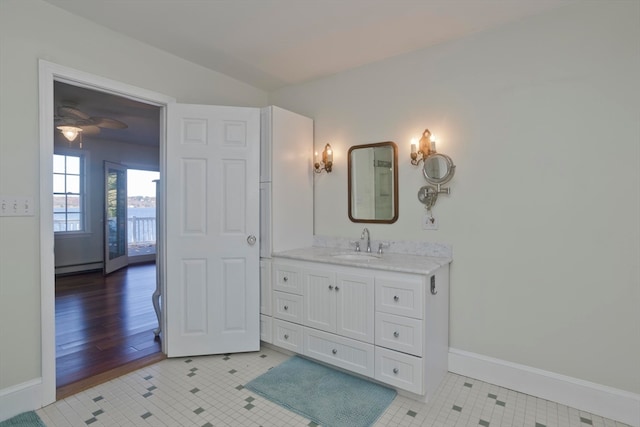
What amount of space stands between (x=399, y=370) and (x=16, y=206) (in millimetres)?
2579

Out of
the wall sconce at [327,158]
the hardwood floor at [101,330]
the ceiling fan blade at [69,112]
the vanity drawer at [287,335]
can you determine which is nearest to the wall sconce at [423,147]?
the wall sconce at [327,158]

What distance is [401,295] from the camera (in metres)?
2.17

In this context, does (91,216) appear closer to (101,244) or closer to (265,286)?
(101,244)

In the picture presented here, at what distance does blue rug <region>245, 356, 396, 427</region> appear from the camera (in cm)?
A: 198

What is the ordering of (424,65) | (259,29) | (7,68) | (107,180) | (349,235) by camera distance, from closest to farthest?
(7,68)
(259,29)
(424,65)
(349,235)
(107,180)

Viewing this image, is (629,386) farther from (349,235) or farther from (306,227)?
(306,227)

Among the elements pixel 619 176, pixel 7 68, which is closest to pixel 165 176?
pixel 7 68

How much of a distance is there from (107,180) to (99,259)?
57.8 inches

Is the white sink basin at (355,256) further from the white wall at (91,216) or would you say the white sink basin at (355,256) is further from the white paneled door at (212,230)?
the white wall at (91,216)

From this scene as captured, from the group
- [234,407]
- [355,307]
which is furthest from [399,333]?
[234,407]

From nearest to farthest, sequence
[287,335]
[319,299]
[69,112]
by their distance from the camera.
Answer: [319,299] < [287,335] < [69,112]

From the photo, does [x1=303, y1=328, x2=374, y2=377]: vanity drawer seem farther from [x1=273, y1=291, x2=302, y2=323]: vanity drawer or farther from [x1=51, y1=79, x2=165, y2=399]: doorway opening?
[x1=51, y1=79, x2=165, y2=399]: doorway opening

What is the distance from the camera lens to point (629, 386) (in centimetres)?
194

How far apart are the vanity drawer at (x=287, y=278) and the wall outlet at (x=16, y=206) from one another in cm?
168
